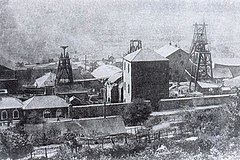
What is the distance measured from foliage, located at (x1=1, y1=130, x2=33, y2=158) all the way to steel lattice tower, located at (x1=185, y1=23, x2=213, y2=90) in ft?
16.1

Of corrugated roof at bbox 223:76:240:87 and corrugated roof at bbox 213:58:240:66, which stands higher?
corrugated roof at bbox 213:58:240:66

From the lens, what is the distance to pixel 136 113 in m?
7.70

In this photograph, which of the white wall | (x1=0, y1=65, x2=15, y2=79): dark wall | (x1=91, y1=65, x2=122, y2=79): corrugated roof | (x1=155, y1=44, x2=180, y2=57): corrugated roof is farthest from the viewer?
(x1=91, y1=65, x2=122, y2=79): corrugated roof

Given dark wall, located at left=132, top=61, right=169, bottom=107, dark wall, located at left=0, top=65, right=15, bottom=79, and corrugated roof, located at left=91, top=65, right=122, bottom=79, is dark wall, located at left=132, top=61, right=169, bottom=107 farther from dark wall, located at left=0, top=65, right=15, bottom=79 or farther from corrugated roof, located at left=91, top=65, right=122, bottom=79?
corrugated roof, located at left=91, top=65, right=122, bottom=79

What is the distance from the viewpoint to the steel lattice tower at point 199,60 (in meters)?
9.26

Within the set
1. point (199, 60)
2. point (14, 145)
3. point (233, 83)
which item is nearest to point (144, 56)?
point (199, 60)

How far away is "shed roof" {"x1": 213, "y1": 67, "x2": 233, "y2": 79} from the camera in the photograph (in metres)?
12.3

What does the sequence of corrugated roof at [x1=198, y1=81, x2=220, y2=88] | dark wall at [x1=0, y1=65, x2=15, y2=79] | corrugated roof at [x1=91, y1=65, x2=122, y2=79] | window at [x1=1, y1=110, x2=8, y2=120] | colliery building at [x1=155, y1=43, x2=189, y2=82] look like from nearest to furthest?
window at [x1=1, y1=110, x2=8, y2=120]
dark wall at [x1=0, y1=65, x2=15, y2=79]
corrugated roof at [x1=198, y1=81, x2=220, y2=88]
colliery building at [x1=155, y1=43, x2=189, y2=82]
corrugated roof at [x1=91, y1=65, x2=122, y2=79]

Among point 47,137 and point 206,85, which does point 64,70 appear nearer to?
point 47,137

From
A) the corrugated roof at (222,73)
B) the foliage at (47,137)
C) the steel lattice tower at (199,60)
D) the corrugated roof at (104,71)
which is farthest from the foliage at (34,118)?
the corrugated roof at (222,73)

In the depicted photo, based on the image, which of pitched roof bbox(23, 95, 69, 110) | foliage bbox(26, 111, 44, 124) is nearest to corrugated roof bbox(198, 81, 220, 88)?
pitched roof bbox(23, 95, 69, 110)

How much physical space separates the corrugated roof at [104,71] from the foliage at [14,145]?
293 inches

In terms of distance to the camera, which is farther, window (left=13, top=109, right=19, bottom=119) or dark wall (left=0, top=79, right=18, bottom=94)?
dark wall (left=0, top=79, right=18, bottom=94)

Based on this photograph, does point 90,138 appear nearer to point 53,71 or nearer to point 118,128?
point 118,128
